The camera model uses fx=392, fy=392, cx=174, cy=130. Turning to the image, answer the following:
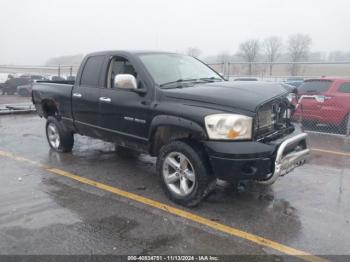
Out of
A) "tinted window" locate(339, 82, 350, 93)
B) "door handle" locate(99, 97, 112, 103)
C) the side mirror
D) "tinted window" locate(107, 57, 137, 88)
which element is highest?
"tinted window" locate(107, 57, 137, 88)

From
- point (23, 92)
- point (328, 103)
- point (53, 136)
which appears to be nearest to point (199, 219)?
point (53, 136)

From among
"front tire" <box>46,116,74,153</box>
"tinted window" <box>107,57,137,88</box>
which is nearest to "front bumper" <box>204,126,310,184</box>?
"tinted window" <box>107,57,137,88</box>

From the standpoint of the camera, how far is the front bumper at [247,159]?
165 inches

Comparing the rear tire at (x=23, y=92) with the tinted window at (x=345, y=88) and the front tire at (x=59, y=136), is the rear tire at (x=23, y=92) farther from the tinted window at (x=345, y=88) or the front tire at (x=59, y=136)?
the tinted window at (x=345, y=88)

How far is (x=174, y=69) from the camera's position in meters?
5.63

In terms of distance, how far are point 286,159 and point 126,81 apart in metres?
2.25

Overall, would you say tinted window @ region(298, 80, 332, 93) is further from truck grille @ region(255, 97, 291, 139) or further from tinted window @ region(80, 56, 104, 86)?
tinted window @ region(80, 56, 104, 86)

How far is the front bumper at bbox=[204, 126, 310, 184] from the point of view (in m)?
4.19

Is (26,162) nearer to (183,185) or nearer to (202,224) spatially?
(183,185)

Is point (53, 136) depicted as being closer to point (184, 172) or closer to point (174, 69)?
point (174, 69)

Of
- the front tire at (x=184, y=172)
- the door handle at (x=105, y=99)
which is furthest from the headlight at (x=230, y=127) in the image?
the door handle at (x=105, y=99)

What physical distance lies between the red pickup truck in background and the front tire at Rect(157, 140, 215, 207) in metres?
5.93

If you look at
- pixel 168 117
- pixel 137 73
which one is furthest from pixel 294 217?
pixel 137 73

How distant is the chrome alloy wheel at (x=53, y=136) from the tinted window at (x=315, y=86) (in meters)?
6.64
